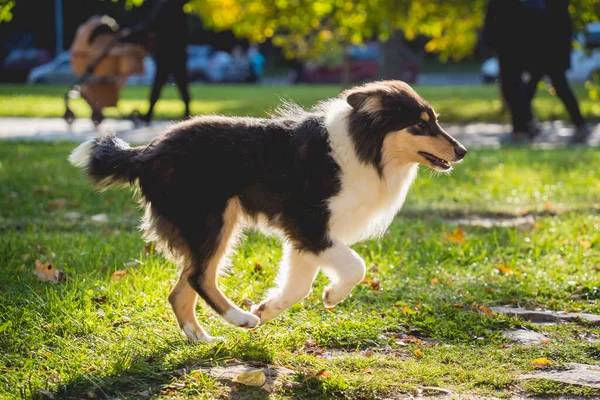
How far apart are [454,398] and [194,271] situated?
5.29ft

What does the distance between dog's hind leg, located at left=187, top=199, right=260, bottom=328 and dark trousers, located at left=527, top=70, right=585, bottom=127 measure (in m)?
10.4

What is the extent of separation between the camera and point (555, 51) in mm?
13844

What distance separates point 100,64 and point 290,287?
11.9 meters

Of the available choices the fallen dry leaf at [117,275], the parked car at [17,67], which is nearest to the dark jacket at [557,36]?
the fallen dry leaf at [117,275]

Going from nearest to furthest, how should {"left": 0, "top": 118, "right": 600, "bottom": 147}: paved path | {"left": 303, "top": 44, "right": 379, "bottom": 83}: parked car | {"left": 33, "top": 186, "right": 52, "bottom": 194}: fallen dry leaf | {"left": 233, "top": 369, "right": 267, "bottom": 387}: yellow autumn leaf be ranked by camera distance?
1. {"left": 233, "top": 369, "right": 267, "bottom": 387}: yellow autumn leaf
2. {"left": 33, "top": 186, "right": 52, "bottom": 194}: fallen dry leaf
3. {"left": 0, "top": 118, "right": 600, "bottom": 147}: paved path
4. {"left": 303, "top": 44, "right": 379, "bottom": 83}: parked car

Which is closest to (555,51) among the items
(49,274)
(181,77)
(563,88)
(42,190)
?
(563,88)

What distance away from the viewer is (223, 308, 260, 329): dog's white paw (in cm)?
464

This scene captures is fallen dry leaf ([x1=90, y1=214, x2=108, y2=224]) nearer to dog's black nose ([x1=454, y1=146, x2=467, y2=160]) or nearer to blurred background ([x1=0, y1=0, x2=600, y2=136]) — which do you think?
blurred background ([x1=0, y1=0, x2=600, y2=136])

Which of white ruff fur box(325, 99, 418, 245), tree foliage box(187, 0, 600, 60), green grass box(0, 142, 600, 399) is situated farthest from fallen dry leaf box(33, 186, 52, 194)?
tree foliage box(187, 0, 600, 60)

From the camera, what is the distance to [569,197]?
30.2 feet

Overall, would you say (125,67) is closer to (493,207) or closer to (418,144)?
(493,207)

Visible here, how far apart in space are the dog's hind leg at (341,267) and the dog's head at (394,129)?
554 millimetres

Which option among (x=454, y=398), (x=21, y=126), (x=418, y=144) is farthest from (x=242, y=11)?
(x=454, y=398)

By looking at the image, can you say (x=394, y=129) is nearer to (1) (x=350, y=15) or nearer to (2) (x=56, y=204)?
(2) (x=56, y=204)
